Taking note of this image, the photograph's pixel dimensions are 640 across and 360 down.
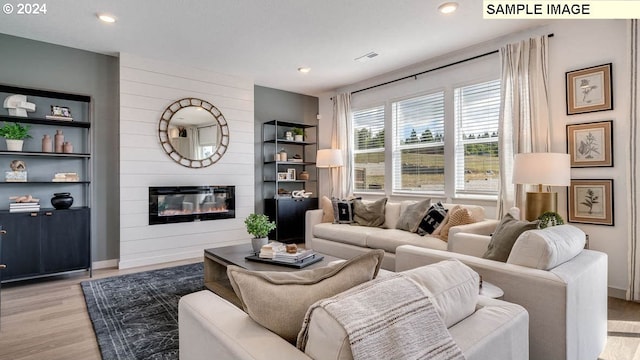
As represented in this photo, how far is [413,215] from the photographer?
12.3 feet

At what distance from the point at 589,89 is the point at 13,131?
5.76 metres

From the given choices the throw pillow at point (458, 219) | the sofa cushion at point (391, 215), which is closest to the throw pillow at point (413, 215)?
the sofa cushion at point (391, 215)

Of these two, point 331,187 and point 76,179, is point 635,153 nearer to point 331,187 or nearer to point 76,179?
point 331,187

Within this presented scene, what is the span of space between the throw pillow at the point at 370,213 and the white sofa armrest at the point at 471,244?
5.12 feet

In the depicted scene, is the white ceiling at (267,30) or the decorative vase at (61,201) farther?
the decorative vase at (61,201)

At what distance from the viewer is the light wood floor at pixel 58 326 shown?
81.5 inches

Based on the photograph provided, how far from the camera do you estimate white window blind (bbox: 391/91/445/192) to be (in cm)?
445

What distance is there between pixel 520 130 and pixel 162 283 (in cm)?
410

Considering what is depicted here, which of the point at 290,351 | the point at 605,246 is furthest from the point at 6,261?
the point at 605,246

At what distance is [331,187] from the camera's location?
19.2 ft

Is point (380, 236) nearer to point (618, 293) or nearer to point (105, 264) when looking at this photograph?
point (618, 293)

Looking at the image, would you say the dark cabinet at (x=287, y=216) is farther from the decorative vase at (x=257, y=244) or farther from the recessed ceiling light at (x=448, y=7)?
the recessed ceiling light at (x=448, y=7)

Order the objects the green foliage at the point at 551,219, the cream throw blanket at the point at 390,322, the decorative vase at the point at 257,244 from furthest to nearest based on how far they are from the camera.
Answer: the decorative vase at the point at 257,244 < the green foliage at the point at 551,219 < the cream throw blanket at the point at 390,322

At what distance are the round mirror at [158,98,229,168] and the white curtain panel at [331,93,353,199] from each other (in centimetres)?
190
